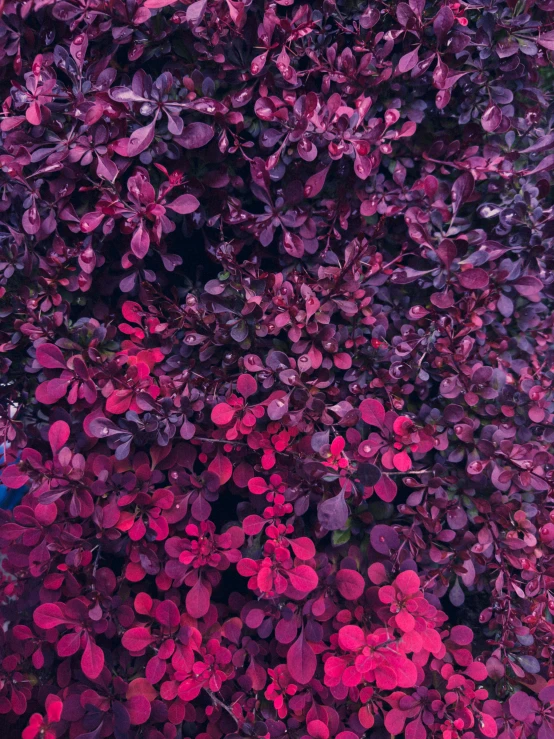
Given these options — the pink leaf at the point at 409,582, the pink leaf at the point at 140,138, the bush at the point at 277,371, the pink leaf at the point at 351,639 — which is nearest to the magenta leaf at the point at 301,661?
the bush at the point at 277,371

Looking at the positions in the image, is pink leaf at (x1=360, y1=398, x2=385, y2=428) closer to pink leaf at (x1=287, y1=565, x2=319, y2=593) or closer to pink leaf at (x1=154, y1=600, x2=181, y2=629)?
pink leaf at (x1=287, y1=565, x2=319, y2=593)

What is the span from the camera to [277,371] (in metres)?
1.24

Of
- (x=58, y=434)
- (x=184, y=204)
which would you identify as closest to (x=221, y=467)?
(x=58, y=434)

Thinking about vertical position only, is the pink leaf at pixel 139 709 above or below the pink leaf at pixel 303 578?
below

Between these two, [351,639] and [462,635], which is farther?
[462,635]

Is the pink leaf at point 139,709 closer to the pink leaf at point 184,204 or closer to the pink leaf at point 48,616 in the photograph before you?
the pink leaf at point 48,616

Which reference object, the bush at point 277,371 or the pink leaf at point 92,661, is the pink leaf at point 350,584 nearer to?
the bush at point 277,371

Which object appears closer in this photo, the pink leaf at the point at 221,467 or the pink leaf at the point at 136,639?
the pink leaf at the point at 136,639

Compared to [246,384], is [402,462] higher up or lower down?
lower down

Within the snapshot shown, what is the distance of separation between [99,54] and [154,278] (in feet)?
1.73

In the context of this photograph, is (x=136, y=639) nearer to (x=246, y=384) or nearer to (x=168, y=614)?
(x=168, y=614)

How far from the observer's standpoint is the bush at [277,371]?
A: 1172mm

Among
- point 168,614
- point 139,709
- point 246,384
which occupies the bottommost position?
point 139,709

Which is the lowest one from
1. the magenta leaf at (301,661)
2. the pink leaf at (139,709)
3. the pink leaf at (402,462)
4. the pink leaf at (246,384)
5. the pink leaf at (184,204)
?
the pink leaf at (139,709)
